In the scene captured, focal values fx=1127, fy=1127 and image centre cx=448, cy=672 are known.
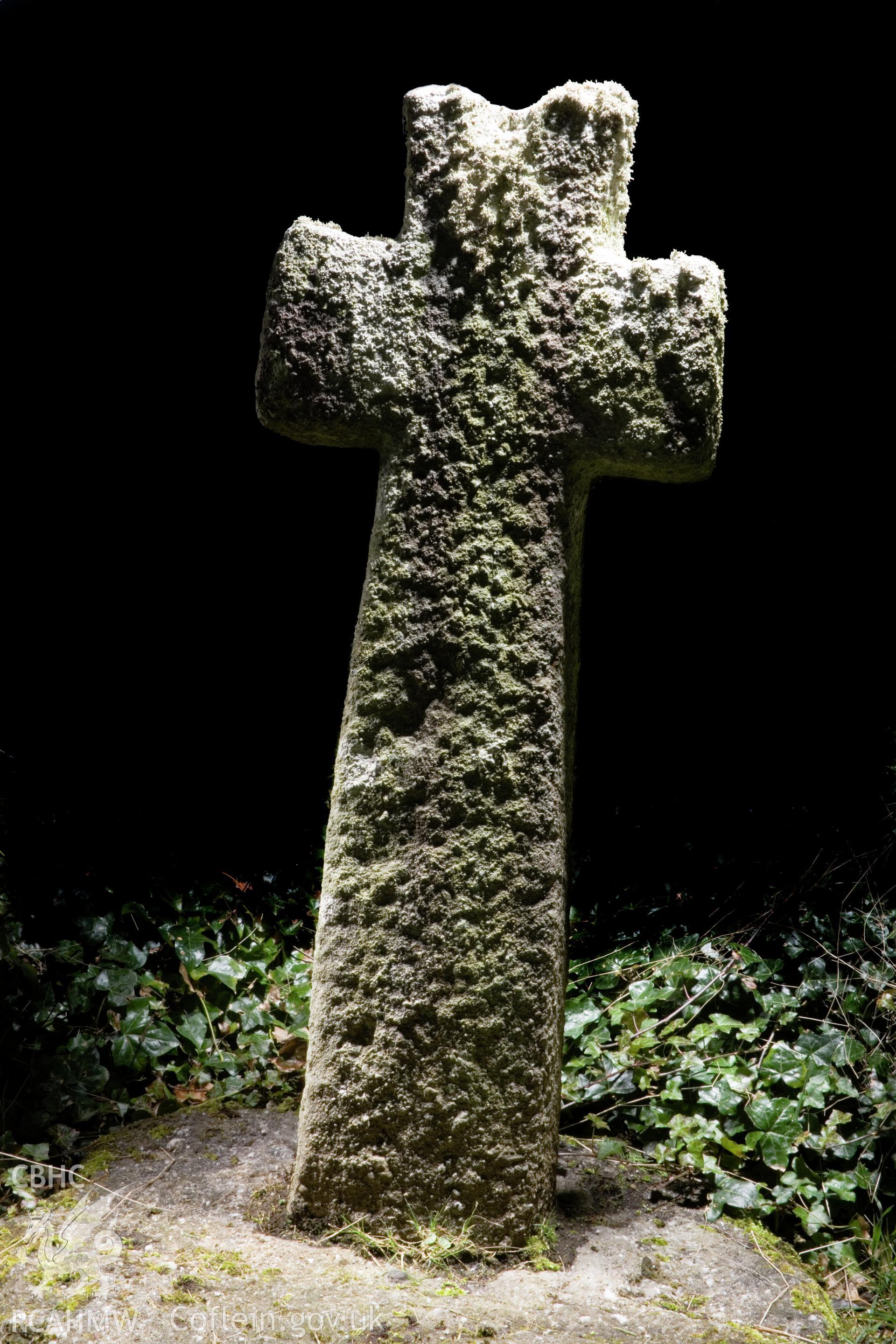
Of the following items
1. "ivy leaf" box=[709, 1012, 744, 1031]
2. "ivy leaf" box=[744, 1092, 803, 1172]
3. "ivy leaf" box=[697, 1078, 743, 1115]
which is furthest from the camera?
"ivy leaf" box=[709, 1012, 744, 1031]

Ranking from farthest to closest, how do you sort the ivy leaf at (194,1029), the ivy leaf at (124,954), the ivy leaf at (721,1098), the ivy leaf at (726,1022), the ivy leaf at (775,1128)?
the ivy leaf at (124,954), the ivy leaf at (194,1029), the ivy leaf at (726,1022), the ivy leaf at (721,1098), the ivy leaf at (775,1128)

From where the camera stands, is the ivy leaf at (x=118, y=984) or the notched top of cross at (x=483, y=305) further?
the ivy leaf at (x=118, y=984)

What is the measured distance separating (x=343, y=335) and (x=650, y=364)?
598 mm

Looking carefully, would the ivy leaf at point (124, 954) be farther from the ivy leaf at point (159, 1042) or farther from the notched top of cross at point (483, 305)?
the notched top of cross at point (483, 305)

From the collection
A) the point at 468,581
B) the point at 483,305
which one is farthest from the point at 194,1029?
the point at 483,305

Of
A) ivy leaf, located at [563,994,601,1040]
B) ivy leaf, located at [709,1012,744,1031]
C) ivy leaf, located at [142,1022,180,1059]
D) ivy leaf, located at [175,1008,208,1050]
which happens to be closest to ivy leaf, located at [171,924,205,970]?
ivy leaf, located at [175,1008,208,1050]

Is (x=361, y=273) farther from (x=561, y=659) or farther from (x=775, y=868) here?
(x=775, y=868)

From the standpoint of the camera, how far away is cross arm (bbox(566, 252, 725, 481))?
2115 mm

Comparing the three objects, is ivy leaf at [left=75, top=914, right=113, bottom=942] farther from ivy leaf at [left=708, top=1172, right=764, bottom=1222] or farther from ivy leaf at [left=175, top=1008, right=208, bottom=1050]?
ivy leaf at [left=708, top=1172, right=764, bottom=1222]

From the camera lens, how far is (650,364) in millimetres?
2141

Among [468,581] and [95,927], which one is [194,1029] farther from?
[468,581]

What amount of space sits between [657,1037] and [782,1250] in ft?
2.38

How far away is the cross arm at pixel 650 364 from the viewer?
212 cm

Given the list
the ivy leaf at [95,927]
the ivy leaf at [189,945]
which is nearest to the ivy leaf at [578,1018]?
the ivy leaf at [189,945]
